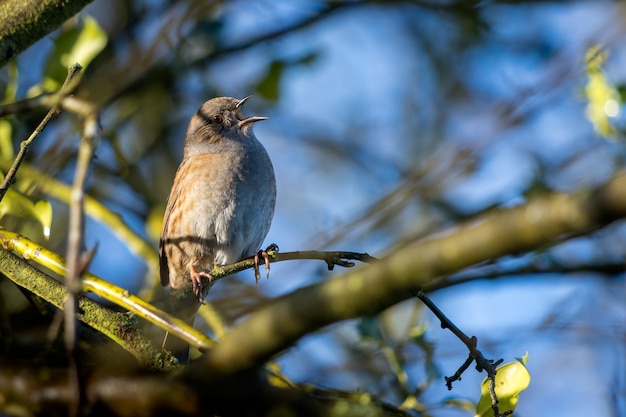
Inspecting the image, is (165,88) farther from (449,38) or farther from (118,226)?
(449,38)

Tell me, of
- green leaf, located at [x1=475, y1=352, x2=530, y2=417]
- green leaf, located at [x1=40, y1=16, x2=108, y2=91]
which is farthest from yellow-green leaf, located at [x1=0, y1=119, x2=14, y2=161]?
green leaf, located at [x1=475, y1=352, x2=530, y2=417]

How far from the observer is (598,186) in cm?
206

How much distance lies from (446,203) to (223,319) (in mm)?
2754

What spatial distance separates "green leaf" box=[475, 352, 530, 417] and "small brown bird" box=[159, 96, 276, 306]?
Result: 2566mm

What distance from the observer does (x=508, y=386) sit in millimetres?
2732

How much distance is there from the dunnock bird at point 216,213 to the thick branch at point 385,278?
9.10 feet

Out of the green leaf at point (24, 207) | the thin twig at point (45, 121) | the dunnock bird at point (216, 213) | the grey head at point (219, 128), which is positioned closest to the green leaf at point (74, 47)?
the green leaf at point (24, 207)

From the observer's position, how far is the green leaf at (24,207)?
345cm

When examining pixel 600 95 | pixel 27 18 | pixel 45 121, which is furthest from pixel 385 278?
pixel 600 95

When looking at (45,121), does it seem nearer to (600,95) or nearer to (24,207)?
(24,207)

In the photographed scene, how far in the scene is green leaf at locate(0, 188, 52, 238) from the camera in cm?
345

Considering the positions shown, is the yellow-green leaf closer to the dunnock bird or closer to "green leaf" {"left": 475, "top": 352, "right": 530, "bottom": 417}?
the dunnock bird

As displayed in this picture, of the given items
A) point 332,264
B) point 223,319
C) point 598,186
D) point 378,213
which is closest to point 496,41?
point 378,213

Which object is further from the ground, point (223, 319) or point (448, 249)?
point (223, 319)
